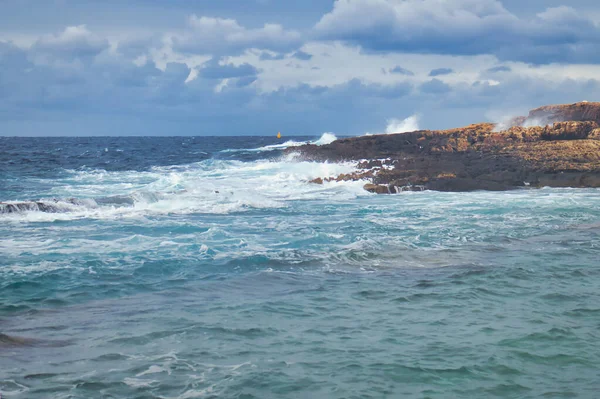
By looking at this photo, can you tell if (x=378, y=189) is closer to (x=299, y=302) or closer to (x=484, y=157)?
(x=484, y=157)

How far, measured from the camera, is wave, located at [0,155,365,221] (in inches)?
765

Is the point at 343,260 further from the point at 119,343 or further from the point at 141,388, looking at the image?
the point at 141,388

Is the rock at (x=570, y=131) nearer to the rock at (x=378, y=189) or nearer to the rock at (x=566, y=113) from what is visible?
the rock at (x=566, y=113)

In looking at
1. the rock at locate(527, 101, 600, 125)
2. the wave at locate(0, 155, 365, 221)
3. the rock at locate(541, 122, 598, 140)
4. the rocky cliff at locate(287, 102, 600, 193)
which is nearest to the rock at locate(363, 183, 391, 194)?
the rocky cliff at locate(287, 102, 600, 193)

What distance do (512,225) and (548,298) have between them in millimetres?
7251

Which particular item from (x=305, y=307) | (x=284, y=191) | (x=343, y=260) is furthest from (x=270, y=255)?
(x=284, y=191)

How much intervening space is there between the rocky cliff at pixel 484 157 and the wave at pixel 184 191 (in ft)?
6.01

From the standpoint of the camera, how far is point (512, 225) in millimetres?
16625

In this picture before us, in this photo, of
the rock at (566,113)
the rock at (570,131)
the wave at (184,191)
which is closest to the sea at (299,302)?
the wave at (184,191)

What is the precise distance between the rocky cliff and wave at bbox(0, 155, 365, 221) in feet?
6.01

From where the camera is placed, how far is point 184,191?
24.4 metres

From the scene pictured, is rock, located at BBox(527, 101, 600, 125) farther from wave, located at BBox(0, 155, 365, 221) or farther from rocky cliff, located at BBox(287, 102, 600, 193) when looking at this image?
wave, located at BBox(0, 155, 365, 221)

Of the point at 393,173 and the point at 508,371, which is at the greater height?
the point at 393,173

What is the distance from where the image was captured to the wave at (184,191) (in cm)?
1942
